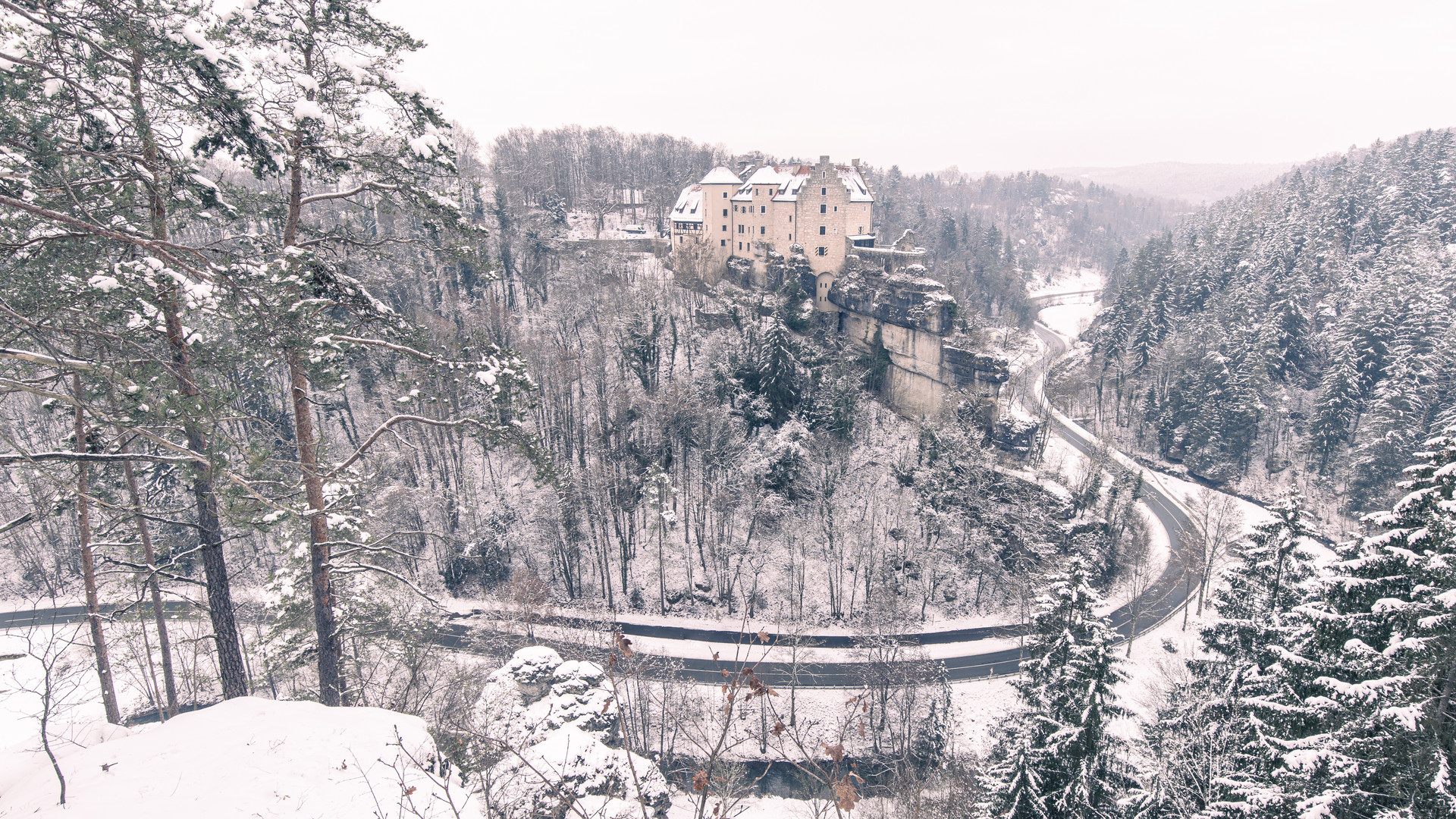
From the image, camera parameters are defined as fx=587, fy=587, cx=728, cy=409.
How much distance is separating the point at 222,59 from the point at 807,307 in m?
35.7

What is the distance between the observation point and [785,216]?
43469 millimetres

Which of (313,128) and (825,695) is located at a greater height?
(313,128)

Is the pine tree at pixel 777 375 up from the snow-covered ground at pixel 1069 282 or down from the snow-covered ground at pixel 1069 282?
down

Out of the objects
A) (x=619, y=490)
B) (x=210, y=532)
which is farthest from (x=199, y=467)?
(x=619, y=490)

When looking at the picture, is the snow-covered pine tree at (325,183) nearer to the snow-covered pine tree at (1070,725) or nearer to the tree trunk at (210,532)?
the tree trunk at (210,532)

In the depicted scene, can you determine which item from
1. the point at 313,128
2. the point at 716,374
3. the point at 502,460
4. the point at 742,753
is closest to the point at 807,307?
the point at 716,374

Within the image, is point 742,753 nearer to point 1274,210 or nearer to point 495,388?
point 495,388

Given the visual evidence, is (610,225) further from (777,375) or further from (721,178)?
(777,375)

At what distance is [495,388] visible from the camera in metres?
8.87

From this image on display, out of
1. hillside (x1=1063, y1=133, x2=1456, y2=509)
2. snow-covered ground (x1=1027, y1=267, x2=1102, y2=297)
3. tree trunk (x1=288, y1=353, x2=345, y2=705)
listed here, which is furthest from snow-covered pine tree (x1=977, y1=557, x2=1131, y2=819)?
snow-covered ground (x1=1027, y1=267, x2=1102, y2=297)

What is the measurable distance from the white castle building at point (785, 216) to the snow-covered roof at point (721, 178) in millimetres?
59

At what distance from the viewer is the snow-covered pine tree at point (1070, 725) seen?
12383 mm

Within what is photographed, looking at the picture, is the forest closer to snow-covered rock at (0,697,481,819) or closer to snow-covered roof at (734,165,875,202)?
snow-covered rock at (0,697,481,819)

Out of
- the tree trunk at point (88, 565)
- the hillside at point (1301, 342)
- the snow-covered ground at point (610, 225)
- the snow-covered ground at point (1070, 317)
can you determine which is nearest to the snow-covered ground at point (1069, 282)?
the snow-covered ground at point (1070, 317)
